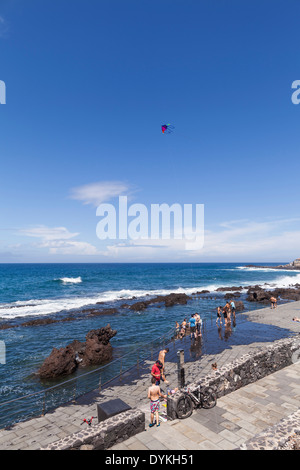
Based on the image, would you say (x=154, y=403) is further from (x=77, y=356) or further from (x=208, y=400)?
(x=77, y=356)

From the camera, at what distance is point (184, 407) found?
26.6 feet

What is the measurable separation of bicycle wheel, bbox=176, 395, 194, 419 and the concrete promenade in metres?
0.17

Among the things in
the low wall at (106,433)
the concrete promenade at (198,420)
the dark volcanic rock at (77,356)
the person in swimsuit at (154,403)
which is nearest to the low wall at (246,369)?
the concrete promenade at (198,420)

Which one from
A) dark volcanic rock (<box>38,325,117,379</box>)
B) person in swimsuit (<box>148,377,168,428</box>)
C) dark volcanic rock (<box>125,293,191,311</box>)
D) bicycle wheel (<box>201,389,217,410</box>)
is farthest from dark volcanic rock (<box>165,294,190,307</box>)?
person in swimsuit (<box>148,377,168,428</box>)

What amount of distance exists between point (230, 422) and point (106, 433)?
12.7 ft

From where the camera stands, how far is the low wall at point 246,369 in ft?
29.5

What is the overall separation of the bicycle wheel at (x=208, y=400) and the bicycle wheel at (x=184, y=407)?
0.58 meters

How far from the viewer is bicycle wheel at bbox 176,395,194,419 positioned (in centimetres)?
793

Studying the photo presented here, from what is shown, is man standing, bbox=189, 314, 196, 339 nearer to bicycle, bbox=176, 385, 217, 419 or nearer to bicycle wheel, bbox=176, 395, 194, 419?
bicycle, bbox=176, 385, 217, 419

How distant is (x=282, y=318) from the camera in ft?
86.2

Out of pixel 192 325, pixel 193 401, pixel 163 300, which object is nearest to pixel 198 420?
pixel 193 401

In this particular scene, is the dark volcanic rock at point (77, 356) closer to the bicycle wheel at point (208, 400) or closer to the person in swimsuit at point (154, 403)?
the person in swimsuit at point (154, 403)

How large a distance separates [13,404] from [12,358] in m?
8.24
